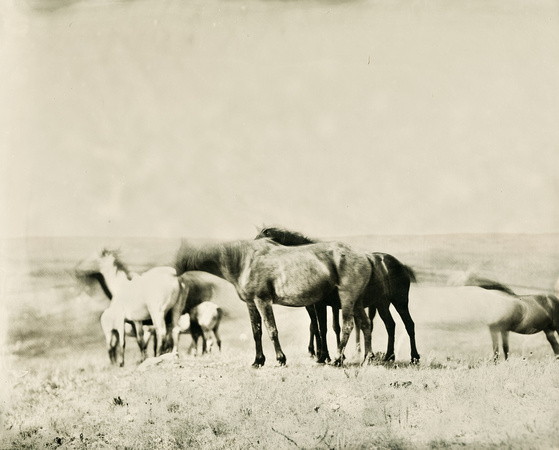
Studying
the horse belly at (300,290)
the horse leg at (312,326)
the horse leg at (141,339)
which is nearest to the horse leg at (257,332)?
the horse belly at (300,290)

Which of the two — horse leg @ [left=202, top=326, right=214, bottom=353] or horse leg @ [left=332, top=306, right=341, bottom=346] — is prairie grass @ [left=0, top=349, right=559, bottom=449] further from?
horse leg @ [left=332, top=306, right=341, bottom=346]

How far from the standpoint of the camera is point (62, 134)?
314 cm

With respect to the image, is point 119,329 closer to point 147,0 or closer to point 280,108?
point 280,108

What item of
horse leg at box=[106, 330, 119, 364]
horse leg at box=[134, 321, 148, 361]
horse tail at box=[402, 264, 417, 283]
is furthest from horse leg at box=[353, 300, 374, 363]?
horse leg at box=[106, 330, 119, 364]

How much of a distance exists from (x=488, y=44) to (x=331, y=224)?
3.40 ft

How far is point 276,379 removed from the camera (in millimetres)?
2879

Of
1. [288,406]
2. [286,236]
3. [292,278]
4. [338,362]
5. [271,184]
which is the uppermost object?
[271,184]

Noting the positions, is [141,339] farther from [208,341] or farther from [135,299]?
[208,341]

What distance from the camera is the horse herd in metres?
2.91

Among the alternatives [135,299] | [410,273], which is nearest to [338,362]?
[410,273]

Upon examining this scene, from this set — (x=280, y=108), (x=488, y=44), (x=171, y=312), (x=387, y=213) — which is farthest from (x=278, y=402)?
(x=488, y=44)

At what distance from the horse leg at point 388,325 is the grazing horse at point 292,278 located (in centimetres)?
7

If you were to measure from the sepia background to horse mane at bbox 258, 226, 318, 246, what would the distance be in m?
0.05

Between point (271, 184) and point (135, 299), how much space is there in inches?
30.9
